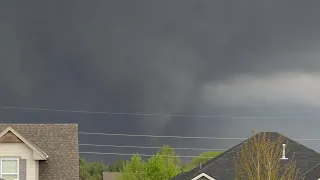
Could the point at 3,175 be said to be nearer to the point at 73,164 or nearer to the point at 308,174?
the point at 73,164

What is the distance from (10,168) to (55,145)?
372 centimetres

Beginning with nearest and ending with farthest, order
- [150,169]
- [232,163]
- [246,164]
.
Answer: [246,164]
[232,163]
[150,169]

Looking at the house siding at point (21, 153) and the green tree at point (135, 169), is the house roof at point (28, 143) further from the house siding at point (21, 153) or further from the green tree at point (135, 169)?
the green tree at point (135, 169)

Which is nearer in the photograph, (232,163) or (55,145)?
(55,145)

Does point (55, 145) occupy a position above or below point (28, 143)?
above

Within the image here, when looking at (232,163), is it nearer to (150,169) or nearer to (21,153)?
(21,153)

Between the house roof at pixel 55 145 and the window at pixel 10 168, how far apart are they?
158 cm

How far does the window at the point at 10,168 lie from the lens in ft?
138

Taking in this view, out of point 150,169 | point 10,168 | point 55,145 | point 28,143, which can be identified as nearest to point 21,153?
point 28,143

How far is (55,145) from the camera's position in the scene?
45000mm

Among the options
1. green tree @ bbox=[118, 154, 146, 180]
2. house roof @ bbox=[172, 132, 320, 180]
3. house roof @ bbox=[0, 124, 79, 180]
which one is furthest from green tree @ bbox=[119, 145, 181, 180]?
house roof @ bbox=[0, 124, 79, 180]

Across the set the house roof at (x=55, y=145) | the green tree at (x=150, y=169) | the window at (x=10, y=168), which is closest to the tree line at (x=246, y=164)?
the green tree at (x=150, y=169)

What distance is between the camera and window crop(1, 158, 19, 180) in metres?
42.2

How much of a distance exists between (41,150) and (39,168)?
47.6 inches
